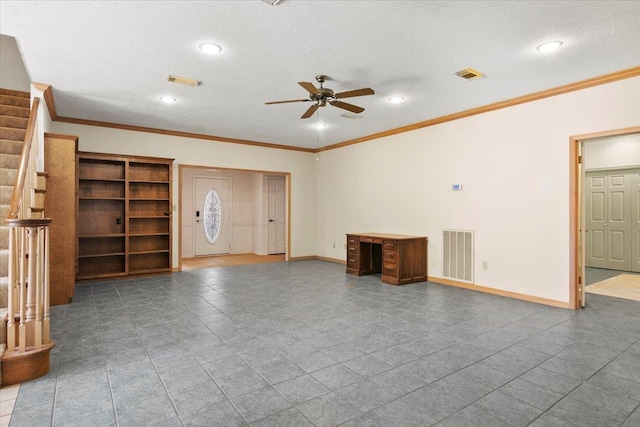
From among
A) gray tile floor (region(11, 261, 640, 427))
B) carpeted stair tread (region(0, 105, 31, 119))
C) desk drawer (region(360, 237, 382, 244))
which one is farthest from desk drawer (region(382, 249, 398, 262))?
carpeted stair tread (region(0, 105, 31, 119))

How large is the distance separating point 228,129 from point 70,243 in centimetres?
325

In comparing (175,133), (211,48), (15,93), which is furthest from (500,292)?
(15,93)

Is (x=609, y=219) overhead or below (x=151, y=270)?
overhead

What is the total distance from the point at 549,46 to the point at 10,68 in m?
7.62

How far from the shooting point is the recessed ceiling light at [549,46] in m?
3.16

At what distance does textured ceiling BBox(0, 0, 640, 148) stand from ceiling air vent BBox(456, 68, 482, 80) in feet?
0.25

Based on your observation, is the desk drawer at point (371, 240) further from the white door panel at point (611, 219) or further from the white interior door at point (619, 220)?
the white interior door at point (619, 220)

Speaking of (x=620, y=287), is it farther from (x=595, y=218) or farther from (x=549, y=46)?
(x=549, y=46)

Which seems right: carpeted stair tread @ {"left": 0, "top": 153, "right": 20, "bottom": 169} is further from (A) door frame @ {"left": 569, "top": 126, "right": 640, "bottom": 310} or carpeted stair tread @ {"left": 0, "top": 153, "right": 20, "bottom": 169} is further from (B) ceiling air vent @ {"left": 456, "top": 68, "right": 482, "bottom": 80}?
(A) door frame @ {"left": 569, "top": 126, "right": 640, "bottom": 310}

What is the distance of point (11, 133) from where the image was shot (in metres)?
4.68

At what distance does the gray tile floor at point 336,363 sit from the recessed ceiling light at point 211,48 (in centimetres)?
275

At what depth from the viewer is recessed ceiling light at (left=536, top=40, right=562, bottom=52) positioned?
10.4ft

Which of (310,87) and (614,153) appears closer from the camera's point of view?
(310,87)

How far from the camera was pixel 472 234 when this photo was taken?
17.4 feet
